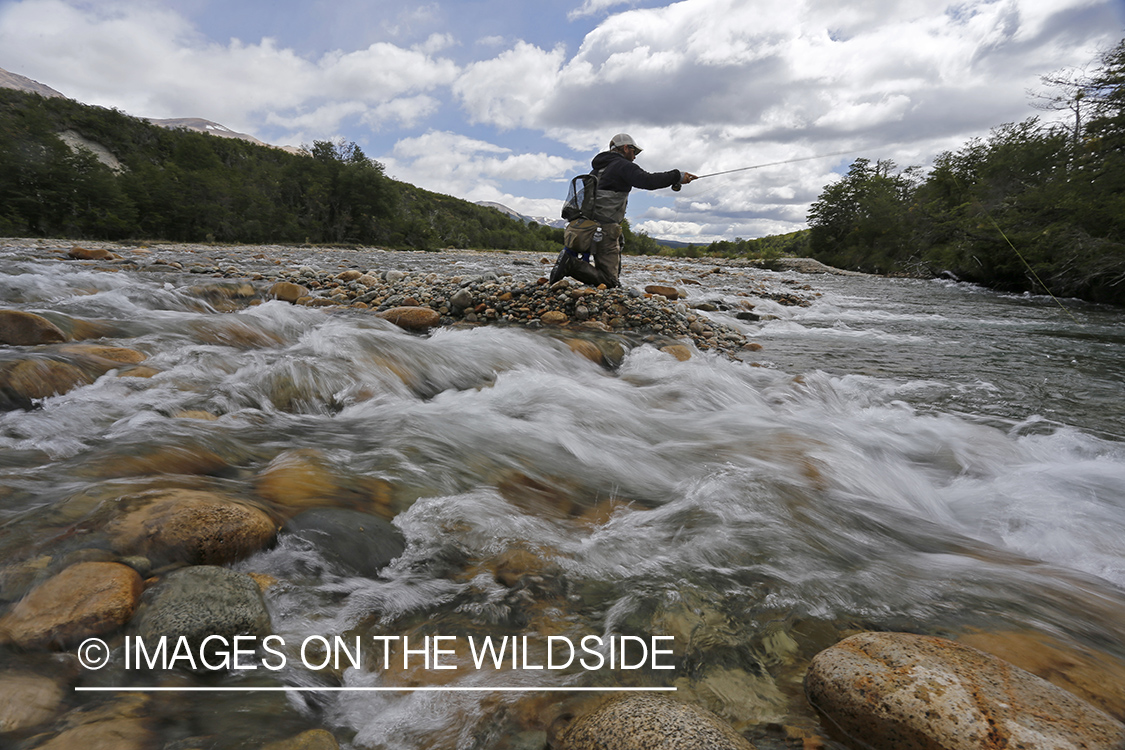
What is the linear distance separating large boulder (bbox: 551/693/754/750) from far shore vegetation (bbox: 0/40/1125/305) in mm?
16151

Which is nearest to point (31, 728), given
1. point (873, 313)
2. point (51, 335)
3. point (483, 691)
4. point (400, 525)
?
point (483, 691)

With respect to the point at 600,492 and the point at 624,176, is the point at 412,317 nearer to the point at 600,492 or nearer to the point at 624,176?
the point at 624,176

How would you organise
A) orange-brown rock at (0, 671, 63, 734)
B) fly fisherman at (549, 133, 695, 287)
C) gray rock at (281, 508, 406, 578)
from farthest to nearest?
1. fly fisherman at (549, 133, 695, 287)
2. gray rock at (281, 508, 406, 578)
3. orange-brown rock at (0, 671, 63, 734)

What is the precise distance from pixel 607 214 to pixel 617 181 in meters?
0.49

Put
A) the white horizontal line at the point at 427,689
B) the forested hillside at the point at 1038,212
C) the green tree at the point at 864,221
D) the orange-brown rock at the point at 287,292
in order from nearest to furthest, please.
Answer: the white horizontal line at the point at 427,689
the orange-brown rock at the point at 287,292
the forested hillside at the point at 1038,212
the green tree at the point at 864,221

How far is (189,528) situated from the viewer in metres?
1.92

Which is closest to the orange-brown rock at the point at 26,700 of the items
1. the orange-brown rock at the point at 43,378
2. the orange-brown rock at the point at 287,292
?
the orange-brown rock at the point at 43,378

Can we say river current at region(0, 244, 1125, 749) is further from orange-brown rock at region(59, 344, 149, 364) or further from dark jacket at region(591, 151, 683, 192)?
dark jacket at region(591, 151, 683, 192)

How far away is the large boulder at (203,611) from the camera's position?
1559mm

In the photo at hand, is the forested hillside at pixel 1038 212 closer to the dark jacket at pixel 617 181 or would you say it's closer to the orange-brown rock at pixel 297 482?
the dark jacket at pixel 617 181

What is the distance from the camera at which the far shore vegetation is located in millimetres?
15453

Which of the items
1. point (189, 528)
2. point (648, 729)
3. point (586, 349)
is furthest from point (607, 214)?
point (648, 729)

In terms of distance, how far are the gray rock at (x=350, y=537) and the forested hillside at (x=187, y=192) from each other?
2974 cm

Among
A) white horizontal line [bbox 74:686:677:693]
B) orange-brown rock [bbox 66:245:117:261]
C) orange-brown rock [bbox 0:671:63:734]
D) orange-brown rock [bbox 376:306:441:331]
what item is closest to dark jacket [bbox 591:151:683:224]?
orange-brown rock [bbox 376:306:441:331]
